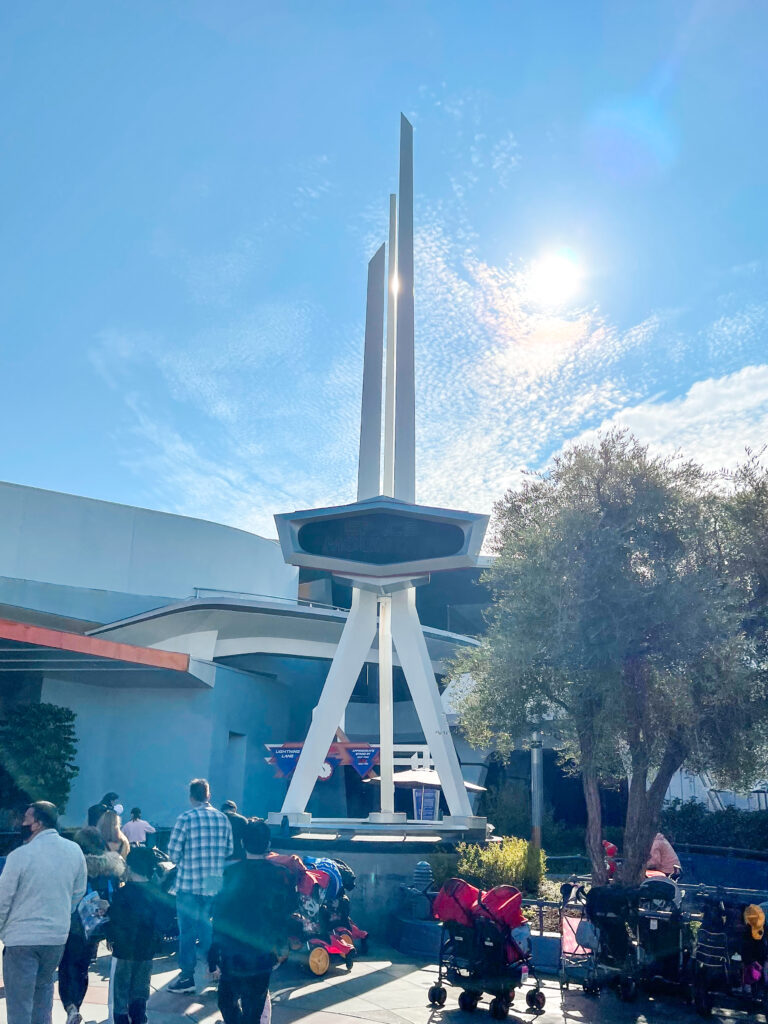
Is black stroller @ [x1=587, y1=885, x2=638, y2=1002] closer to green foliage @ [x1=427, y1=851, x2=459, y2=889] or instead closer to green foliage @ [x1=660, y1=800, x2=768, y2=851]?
green foliage @ [x1=427, y1=851, x2=459, y2=889]

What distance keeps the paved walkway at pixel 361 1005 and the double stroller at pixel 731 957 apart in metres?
0.20

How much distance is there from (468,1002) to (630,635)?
4472 millimetres

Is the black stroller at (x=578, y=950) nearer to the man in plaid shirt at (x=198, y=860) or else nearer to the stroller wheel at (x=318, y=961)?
the stroller wheel at (x=318, y=961)

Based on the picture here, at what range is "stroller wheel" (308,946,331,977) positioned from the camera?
347 inches

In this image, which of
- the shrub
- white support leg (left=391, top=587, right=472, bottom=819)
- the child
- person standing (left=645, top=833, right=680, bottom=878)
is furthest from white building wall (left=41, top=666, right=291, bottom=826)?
the child

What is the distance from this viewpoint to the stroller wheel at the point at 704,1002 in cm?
782

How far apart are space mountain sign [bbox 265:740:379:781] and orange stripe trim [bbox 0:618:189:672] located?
4747mm

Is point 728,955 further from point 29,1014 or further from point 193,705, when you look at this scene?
point 193,705

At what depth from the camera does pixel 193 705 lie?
2222 centimetres

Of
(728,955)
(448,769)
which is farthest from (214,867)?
(448,769)

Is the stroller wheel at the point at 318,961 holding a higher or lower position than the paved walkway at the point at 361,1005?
higher

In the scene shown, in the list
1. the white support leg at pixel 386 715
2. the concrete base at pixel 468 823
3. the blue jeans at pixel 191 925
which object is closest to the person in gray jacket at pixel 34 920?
the blue jeans at pixel 191 925

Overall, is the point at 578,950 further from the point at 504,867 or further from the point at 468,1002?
the point at 504,867

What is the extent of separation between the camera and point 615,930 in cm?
834
